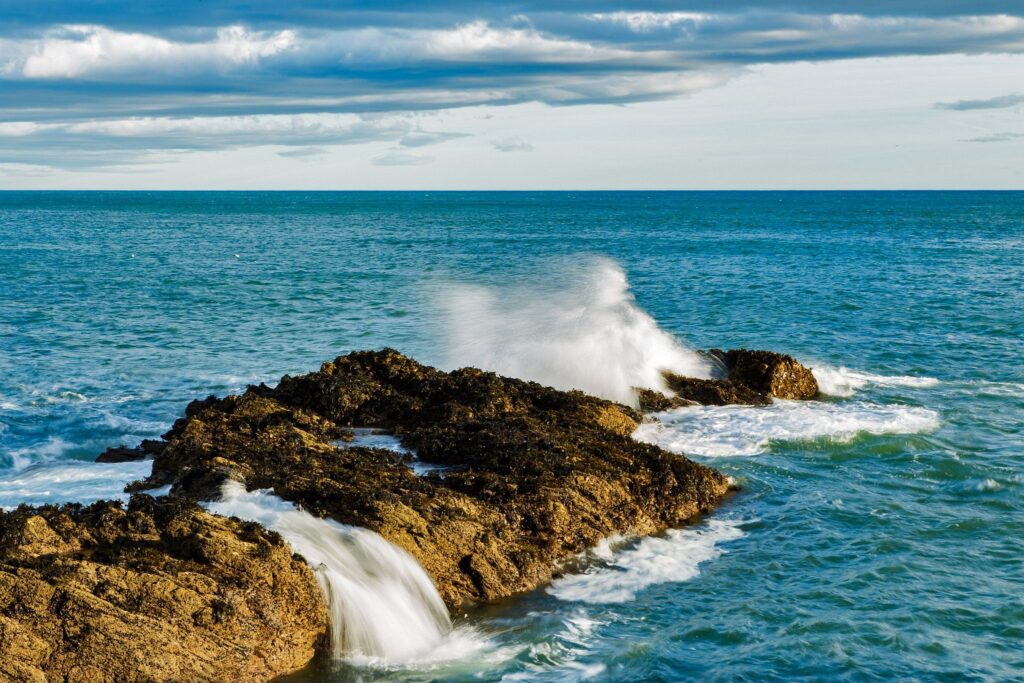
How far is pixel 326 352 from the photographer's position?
32.8 metres

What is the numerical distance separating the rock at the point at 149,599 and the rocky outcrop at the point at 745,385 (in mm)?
12939

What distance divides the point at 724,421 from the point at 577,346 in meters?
5.21

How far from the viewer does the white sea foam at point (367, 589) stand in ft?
38.9

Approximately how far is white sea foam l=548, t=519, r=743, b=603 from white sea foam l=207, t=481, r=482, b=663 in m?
1.86

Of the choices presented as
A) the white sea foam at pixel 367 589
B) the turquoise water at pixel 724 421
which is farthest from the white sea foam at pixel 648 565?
the white sea foam at pixel 367 589

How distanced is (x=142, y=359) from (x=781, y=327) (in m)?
21.7

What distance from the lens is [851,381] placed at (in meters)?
26.9

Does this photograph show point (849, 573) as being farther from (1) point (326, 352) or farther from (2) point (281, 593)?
(1) point (326, 352)

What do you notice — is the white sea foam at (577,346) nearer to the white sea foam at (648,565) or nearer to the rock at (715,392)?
the rock at (715,392)

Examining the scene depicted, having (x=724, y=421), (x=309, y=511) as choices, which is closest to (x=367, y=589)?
(x=309, y=511)

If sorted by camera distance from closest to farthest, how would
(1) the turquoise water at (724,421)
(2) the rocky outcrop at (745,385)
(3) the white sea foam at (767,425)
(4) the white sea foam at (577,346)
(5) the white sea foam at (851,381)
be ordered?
(1) the turquoise water at (724,421) < (3) the white sea foam at (767,425) < (2) the rocky outcrop at (745,385) < (4) the white sea foam at (577,346) < (5) the white sea foam at (851,381)

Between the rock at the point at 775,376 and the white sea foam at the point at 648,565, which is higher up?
the rock at the point at 775,376

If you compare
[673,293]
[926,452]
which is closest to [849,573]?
[926,452]

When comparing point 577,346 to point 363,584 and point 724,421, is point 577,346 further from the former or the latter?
point 363,584
